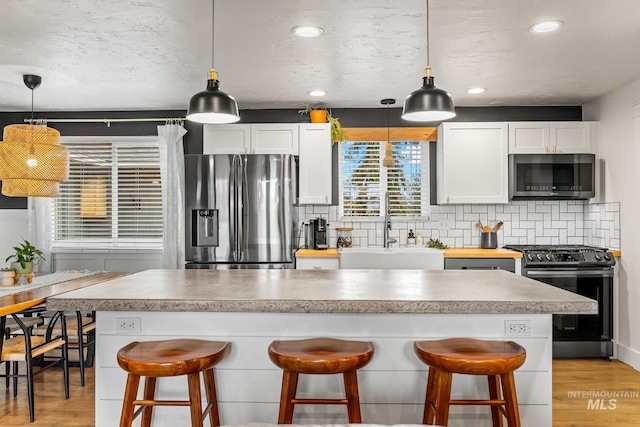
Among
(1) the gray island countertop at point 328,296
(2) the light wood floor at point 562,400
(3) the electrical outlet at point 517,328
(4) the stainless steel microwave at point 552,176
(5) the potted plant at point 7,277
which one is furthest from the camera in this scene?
(4) the stainless steel microwave at point 552,176

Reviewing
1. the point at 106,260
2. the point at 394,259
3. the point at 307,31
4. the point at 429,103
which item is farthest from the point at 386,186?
the point at 106,260

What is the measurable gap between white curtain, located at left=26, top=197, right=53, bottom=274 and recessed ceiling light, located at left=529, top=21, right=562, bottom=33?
4709mm

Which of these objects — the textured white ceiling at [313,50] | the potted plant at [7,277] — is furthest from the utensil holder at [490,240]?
the potted plant at [7,277]

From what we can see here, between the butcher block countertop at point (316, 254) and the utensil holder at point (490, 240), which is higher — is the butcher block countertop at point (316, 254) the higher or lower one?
the lower one

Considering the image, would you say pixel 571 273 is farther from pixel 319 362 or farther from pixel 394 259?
pixel 319 362

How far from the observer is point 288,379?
202 cm

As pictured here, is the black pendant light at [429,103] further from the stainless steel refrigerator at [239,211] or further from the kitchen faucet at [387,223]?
the kitchen faucet at [387,223]

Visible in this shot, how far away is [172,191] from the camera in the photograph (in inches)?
195

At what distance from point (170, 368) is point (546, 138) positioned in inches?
163

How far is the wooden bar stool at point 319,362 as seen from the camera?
75.1 inches

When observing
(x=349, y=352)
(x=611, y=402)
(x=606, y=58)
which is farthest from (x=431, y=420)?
(x=606, y=58)

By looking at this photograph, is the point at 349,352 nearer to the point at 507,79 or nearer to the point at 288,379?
the point at 288,379

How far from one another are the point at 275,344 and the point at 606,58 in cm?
313

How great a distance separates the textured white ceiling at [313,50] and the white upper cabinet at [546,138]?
272 millimetres
